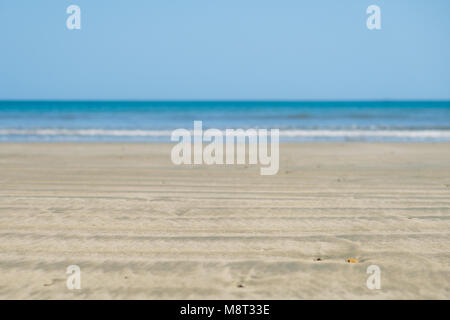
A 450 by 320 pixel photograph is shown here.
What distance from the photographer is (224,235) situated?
367 centimetres

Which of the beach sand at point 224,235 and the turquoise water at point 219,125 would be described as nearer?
the beach sand at point 224,235

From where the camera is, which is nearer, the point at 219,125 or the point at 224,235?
the point at 224,235

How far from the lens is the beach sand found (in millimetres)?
2670

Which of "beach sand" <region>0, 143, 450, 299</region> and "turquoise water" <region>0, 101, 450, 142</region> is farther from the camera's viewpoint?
"turquoise water" <region>0, 101, 450, 142</region>

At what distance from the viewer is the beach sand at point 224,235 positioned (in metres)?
2.67

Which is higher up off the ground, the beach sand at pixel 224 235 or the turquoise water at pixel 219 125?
the turquoise water at pixel 219 125

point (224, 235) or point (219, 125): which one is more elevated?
point (219, 125)

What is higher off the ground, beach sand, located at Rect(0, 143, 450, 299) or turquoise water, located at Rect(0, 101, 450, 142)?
turquoise water, located at Rect(0, 101, 450, 142)
